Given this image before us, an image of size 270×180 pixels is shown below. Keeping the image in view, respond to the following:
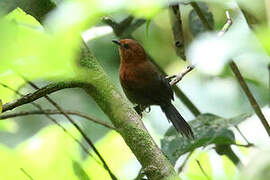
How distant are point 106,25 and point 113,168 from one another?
2.34 feet

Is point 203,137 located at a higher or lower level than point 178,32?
lower

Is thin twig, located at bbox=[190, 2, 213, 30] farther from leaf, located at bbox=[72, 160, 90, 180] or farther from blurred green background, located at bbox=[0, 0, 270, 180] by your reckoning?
leaf, located at bbox=[72, 160, 90, 180]

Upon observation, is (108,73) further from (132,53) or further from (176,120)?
(132,53)

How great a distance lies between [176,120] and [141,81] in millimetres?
755

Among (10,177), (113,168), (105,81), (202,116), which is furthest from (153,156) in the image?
(113,168)

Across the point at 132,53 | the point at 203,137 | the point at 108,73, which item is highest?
the point at 132,53

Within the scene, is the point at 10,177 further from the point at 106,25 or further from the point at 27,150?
the point at 106,25

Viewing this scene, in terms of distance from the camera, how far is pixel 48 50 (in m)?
0.36

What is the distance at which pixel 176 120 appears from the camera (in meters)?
2.52

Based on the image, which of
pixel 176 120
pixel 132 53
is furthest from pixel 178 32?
pixel 132 53

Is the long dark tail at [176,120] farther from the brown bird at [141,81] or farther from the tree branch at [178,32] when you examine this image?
the tree branch at [178,32]

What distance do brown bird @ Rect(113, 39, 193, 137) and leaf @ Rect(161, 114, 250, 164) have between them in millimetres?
611

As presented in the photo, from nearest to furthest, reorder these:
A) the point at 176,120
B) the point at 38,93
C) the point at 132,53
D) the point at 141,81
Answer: the point at 38,93 < the point at 176,120 < the point at 141,81 < the point at 132,53

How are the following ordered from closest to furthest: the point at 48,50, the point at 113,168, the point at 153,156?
the point at 48,50 < the point at 153,156 < the point at 113,168
